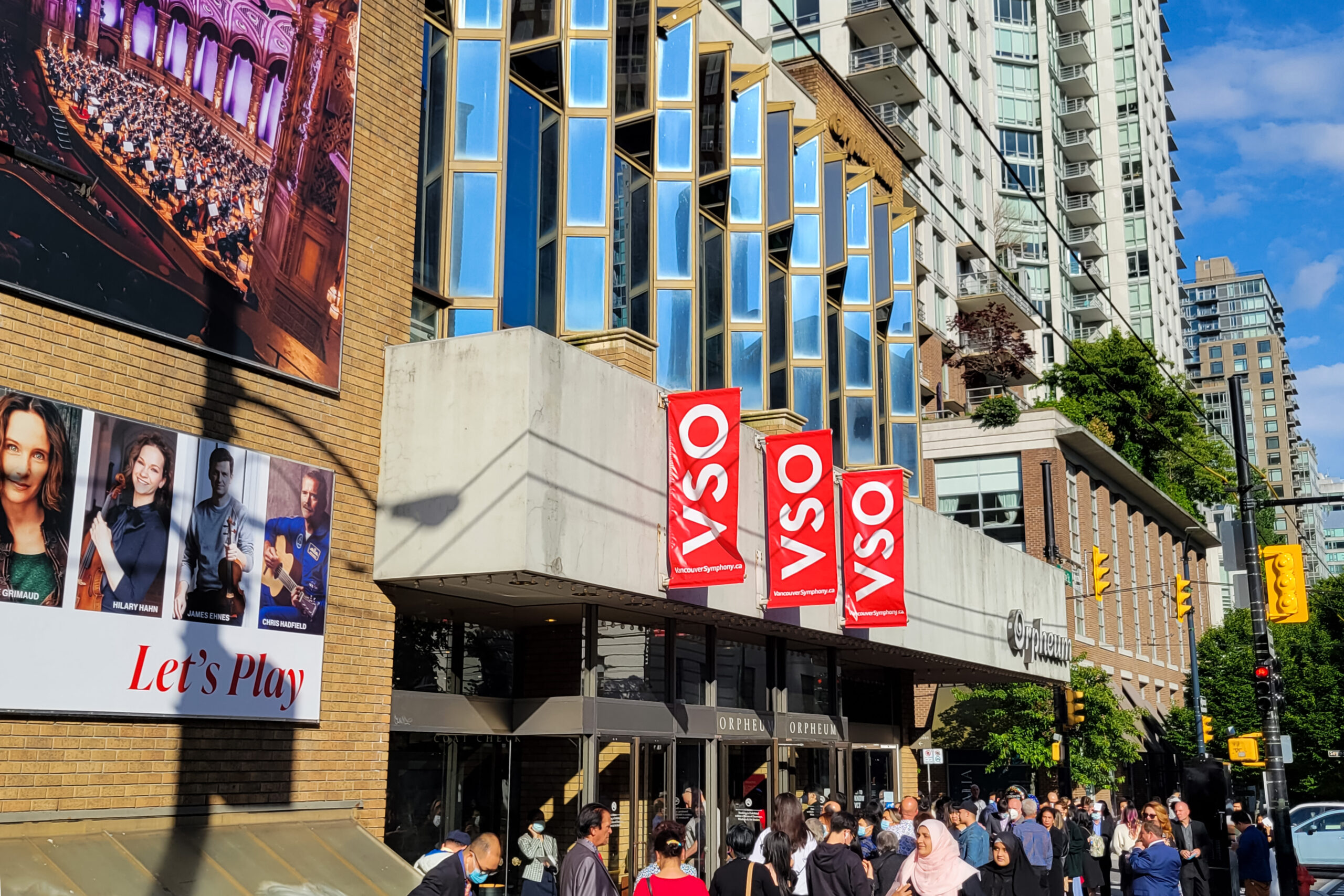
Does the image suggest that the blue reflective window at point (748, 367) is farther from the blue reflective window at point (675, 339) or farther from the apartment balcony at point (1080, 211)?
the apartment balcony at point (1080, 211)

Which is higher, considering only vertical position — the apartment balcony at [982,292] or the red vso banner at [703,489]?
the apartment balcony at [982,292]

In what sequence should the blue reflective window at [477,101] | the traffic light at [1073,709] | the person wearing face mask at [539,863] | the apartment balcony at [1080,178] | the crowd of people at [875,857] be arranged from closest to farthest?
the crowd of people at [875,857]
the person wearing face mask at [539,863]
the blue reflective window at [477,101]
the traffic light at [1073,709]
the apartment balcony at [1080,178]

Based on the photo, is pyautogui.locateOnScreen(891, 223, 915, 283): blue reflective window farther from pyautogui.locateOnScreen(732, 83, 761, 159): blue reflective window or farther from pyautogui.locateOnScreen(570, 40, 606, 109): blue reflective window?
pyautogui.locateOnScreen(570, 40, 606, 109): blue reflective window

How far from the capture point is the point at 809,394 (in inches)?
946

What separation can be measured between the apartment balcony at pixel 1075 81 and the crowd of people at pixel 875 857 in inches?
2780

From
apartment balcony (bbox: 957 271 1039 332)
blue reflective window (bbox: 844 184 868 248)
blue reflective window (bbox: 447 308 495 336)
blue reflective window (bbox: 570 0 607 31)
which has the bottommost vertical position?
blue reflective window (bbox: 447 308 495 336)

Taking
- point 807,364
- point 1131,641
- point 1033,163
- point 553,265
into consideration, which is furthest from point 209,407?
point 1033,163

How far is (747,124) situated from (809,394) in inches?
193

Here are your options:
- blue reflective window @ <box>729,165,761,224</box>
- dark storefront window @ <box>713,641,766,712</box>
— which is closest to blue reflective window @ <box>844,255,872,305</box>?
blue reflective window @ <box>729,165,761,224</box>

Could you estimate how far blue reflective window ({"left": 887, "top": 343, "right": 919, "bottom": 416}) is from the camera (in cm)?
2819

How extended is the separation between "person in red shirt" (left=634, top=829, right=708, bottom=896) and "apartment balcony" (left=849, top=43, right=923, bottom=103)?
45.6 metres

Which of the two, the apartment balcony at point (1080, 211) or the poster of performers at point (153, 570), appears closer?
the poster of performers at point (153, 570)

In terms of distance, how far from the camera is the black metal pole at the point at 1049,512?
4447 centimetres

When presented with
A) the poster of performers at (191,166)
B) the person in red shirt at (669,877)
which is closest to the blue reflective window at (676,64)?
the poster of performers at (191,166)
